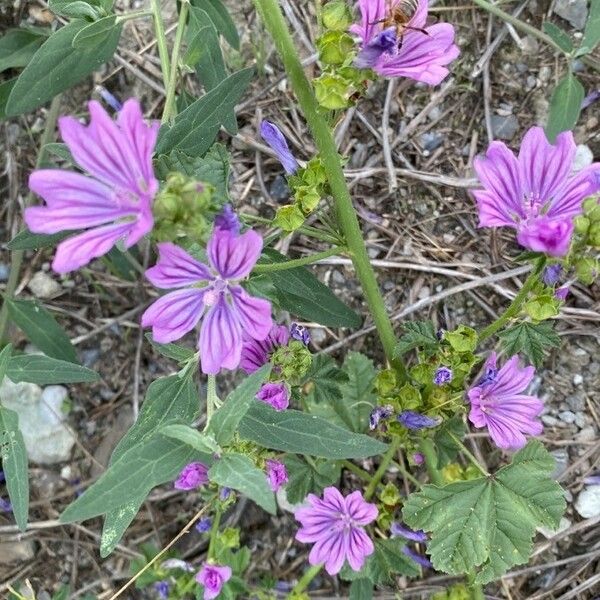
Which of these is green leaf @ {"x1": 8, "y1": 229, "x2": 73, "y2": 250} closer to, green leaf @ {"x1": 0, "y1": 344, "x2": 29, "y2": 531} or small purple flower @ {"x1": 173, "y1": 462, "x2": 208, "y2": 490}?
green leaf @ {"x1": 0, "y1": 344, "x2": 29, "y2": 531}

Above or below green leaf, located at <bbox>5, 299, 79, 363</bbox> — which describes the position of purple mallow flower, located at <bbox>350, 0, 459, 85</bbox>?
above

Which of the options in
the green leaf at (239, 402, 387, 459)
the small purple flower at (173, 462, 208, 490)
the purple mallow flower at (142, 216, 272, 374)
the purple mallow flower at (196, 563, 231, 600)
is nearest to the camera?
the purple mallow flower at (142, 216, 272, 374)

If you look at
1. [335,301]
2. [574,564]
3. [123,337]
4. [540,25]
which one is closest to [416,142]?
[540,25]

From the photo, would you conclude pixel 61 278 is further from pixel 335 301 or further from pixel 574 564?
pixel 574 564

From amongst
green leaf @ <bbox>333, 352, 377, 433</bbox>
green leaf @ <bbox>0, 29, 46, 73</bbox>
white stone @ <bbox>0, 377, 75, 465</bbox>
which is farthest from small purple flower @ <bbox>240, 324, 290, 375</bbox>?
green leaf @ <bbox>0, 29, 46, 73</bbox>

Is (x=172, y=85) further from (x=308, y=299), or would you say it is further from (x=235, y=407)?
(x=235, y=407)

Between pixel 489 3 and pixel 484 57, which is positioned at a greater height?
pixel 489 3

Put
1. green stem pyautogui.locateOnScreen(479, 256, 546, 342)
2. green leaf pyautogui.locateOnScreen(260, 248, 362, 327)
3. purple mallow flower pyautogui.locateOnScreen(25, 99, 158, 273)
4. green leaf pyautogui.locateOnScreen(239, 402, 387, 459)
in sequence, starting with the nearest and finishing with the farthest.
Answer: purple mallow flower pyautogui.locateOnScreen(25, 99, 158, 273) → green stem pyautogui.locateOnScreen(479, 256, 546, 342) → green leaf pyautogui.locateOnScreen(239, 402, 387, 459) → green leaf pyautogui.locateOnScreen(260, 248, 362, 327)
